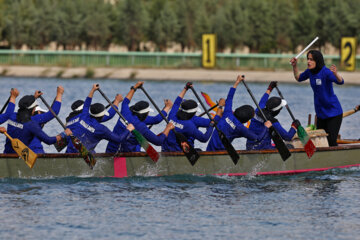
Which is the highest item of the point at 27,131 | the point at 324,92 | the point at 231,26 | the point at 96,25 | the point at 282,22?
the point at 96,25

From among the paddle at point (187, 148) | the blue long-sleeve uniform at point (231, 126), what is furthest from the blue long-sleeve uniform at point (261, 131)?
the paddle at point (187, 148)

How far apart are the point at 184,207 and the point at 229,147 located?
217 centimetres

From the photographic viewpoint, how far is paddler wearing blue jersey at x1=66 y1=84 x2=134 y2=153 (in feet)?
53.8

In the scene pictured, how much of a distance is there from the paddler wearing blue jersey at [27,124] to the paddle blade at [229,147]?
3.00 meters

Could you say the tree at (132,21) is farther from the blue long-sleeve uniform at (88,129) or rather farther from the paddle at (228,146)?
the blue long-sleeve uniform at (88,129)

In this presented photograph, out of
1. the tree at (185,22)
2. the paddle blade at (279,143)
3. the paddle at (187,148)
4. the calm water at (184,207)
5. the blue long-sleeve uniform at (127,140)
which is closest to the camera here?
the calm water at (184,207)

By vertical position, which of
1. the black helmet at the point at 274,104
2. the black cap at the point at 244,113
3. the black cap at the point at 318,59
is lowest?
the black cap at the point at 244,113

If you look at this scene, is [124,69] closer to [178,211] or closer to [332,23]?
[332,23]

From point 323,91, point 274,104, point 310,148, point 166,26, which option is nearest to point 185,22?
point 166,26

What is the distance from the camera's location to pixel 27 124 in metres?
16.3

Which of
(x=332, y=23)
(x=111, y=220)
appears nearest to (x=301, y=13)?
(x=332, y=23)

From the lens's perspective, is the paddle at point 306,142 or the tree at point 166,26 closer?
the paddle at point 306,142

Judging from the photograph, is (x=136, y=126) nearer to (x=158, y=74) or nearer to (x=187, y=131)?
(x=187, y=131)

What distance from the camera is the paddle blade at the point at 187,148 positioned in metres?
16.6
